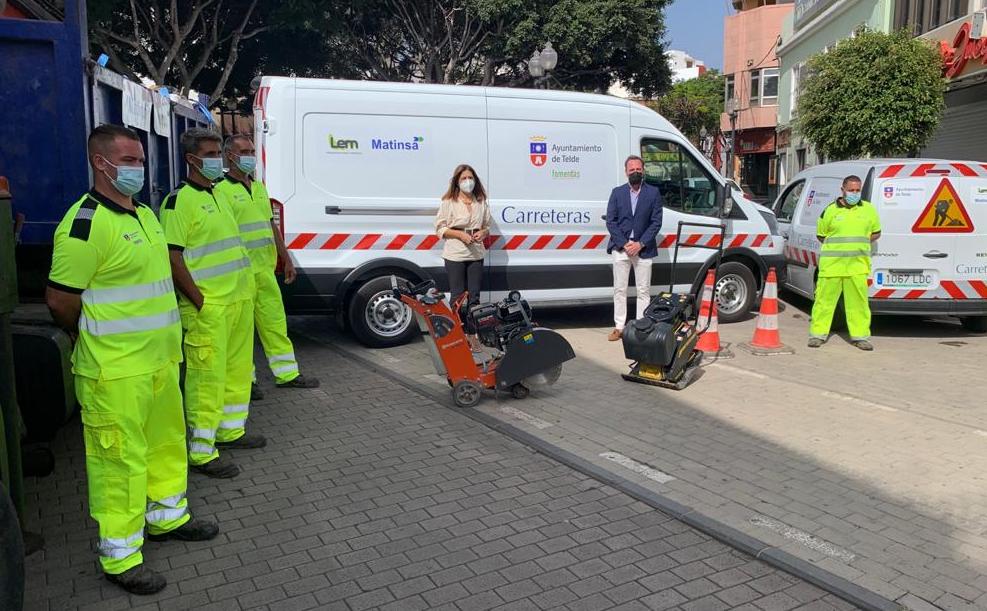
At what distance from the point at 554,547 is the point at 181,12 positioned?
77.1 feet

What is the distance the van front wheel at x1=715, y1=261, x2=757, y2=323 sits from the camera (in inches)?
362

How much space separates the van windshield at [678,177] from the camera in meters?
8.76

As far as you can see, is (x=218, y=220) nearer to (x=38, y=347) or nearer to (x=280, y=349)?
(x=38, y=347)

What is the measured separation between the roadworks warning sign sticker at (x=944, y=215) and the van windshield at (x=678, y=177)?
210cm

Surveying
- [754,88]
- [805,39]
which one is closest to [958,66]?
[805,39]

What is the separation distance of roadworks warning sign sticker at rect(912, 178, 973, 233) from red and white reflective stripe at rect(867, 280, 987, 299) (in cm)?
54

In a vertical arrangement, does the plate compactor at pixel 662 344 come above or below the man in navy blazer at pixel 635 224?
below

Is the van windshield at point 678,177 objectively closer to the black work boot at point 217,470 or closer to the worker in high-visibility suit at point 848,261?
the worker in high-visibility suit at point 848,261

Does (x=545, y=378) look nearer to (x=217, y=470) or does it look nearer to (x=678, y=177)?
(x=217, y=470)

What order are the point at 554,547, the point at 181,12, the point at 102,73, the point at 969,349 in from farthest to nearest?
the point at 181,12 → the point at 969,349 → the point at 102,73 → the point at 554,547

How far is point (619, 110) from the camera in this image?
8.59 m

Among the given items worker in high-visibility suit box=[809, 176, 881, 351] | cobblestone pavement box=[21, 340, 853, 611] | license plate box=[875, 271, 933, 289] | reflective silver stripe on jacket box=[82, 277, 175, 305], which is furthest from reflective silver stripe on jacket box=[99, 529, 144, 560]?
license plate box=[875, 271, 933, 289]

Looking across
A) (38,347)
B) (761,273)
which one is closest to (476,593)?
(38,347)

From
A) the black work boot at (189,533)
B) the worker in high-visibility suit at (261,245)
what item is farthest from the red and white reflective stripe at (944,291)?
the black work boot at (189,533)
